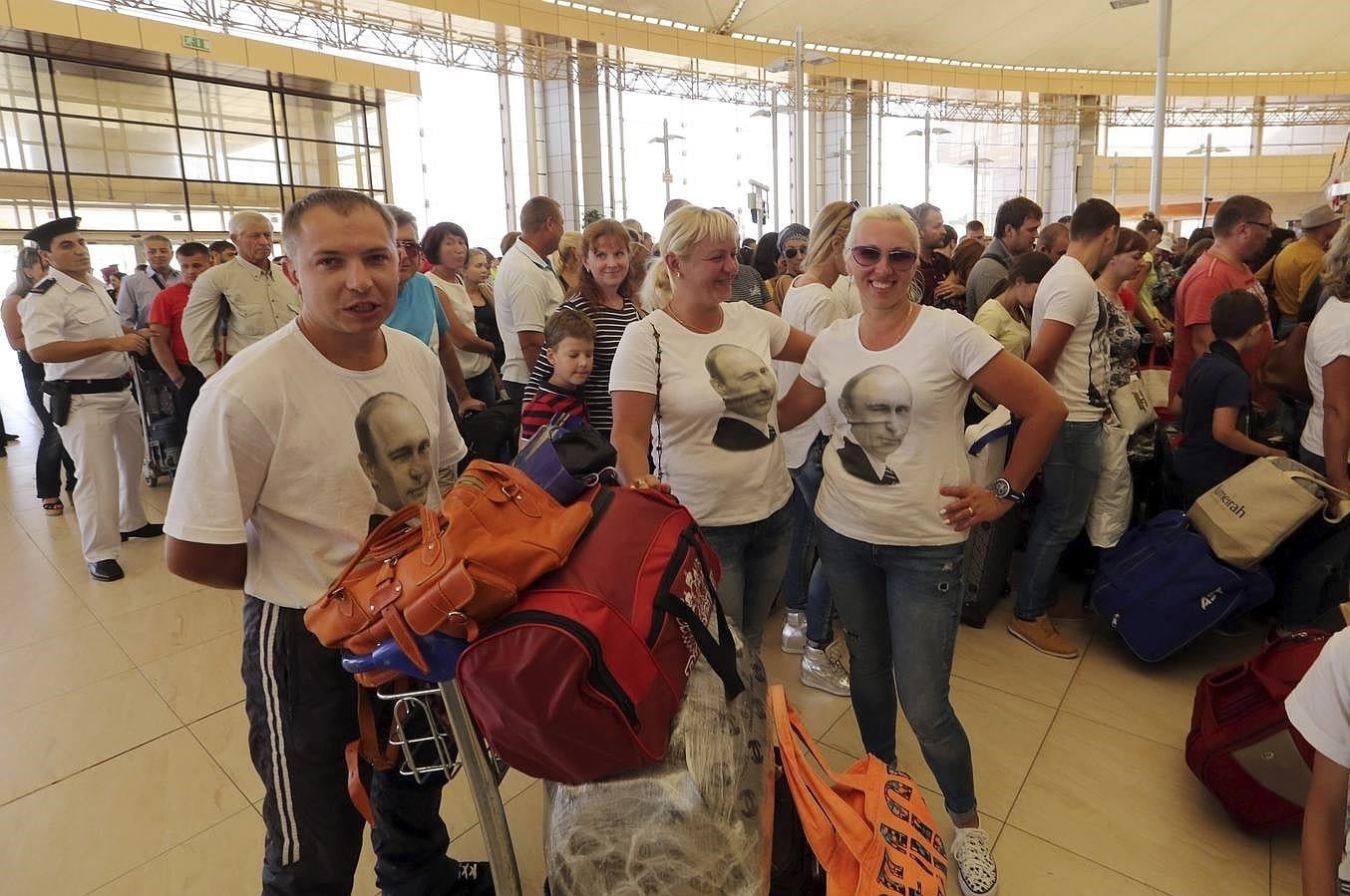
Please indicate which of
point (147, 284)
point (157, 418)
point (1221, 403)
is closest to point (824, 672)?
point (1221, 403)

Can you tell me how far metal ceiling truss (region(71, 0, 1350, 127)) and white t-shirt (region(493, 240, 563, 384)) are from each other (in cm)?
1111

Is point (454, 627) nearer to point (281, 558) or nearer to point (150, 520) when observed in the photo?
point (281, 558)

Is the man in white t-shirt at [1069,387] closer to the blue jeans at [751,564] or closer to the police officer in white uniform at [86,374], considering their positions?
the blue jeans at [751,564]

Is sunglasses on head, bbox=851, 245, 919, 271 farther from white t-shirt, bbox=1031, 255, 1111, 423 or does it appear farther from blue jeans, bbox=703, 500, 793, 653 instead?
white t-shirt, bbox=1031, 255, 1111, 423

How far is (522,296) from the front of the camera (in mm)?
3990

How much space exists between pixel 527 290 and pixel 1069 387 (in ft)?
8.41

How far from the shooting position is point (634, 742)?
3.36 feet

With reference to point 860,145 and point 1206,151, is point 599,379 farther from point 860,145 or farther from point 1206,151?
point 1206,151

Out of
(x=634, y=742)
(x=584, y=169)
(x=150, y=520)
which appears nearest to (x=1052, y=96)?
(x=584, y=169)

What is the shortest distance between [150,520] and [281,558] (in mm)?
4646

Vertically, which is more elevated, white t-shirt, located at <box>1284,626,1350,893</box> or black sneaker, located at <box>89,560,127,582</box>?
white t-shirt, located at <box>1284,626,1350,893</box>

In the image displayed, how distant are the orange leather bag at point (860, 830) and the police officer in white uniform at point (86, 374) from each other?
4.18 m

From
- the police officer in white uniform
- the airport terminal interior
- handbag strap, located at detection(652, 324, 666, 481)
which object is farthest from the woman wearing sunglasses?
the police officer in white uniform

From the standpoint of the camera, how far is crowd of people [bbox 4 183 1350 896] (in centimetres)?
141
